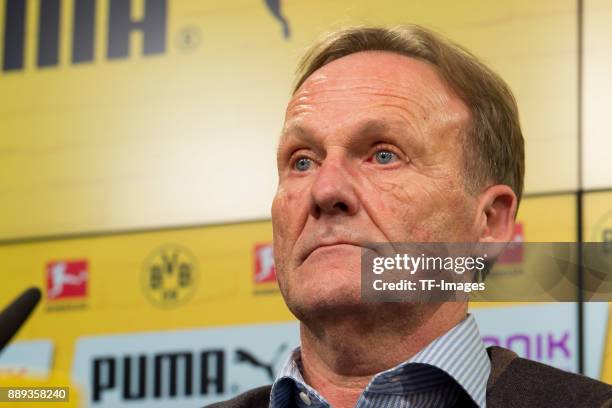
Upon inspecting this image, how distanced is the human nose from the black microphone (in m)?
0.62

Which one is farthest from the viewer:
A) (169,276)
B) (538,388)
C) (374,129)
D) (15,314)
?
(169,276)

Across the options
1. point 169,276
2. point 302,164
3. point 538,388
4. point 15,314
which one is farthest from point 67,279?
point 538,388

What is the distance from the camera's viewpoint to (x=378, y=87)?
149cm

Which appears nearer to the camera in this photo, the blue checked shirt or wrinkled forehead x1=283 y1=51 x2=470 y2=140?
the blue checked shirt

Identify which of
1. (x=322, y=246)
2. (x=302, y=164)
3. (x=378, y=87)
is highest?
(x=378, y=87)

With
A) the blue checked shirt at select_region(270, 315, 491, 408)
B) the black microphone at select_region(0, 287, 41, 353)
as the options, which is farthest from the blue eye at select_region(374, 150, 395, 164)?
the black microphone at select_region(0, 287, 41, 353)

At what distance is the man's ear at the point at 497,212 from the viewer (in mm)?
1497

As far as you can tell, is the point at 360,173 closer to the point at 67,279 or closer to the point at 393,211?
the point at 393,211

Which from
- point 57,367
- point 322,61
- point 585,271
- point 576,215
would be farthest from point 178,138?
point 585,271

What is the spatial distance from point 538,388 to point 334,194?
344 mm

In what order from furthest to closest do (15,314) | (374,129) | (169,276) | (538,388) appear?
(169,276) → (15,314) → (374,129) → (538,388)

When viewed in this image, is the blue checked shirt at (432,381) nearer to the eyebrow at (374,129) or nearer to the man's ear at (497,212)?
the man's ear at (497,212)

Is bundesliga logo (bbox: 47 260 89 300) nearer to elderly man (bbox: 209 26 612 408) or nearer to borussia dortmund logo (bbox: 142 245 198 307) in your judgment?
borussia dortmund logo (bbox: 142 245 198 307)

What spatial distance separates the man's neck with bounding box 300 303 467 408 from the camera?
4.55 ft
